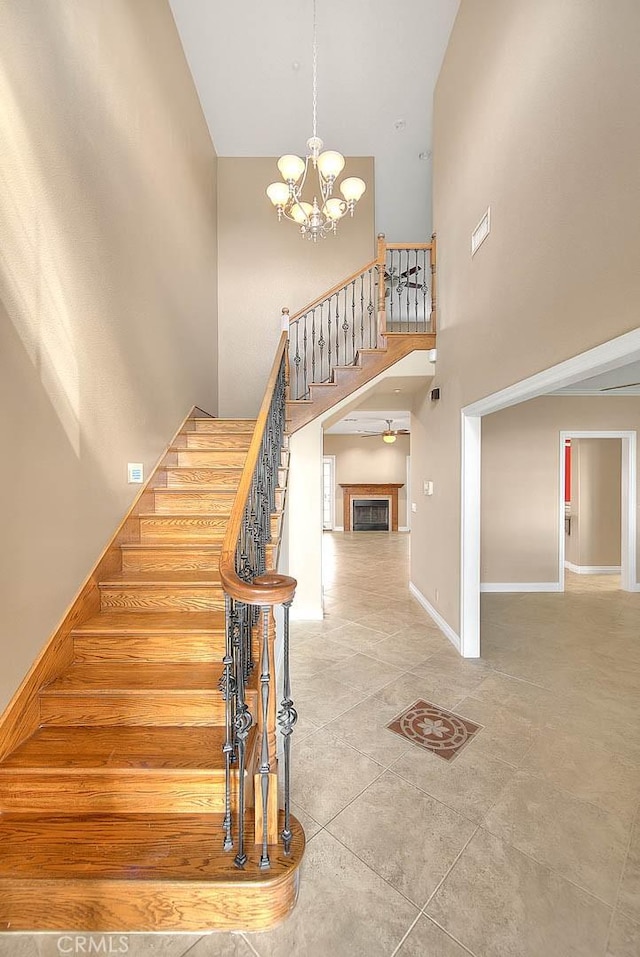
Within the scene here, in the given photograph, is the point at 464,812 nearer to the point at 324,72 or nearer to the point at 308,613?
the point at 308,613

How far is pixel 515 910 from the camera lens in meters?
1.51

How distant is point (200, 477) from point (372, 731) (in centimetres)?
240

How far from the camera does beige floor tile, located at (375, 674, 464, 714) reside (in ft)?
9.52

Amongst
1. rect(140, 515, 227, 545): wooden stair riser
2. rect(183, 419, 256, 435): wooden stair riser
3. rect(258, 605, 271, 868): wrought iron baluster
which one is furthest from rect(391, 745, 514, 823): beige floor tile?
rect(183, 419, 256, 435): wooden stair riser

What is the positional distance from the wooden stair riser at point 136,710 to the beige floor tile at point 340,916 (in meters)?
0.73

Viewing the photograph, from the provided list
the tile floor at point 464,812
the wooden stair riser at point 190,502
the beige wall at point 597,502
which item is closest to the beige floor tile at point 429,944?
the tile floor at point 464,812

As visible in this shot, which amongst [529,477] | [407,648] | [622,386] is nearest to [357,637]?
[407,648]

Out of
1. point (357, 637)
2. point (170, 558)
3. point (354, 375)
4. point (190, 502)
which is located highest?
point (354, 375)

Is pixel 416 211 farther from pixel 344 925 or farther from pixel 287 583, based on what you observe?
pixel 344 925

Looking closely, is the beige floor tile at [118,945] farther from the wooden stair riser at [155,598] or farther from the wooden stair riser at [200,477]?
the wooden stair riser at [200,477]

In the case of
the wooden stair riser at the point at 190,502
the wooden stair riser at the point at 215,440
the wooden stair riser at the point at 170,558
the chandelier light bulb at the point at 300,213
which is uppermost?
the chandelier light bulb at the point at 300,213

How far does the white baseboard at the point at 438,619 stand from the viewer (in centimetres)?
383

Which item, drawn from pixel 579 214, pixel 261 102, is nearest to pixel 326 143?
pixel 261 102

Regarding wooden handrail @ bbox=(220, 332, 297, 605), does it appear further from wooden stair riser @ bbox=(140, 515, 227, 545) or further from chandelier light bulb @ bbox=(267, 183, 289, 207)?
chandelier light bulb @ bbox=(267, 183, 289, 207)
